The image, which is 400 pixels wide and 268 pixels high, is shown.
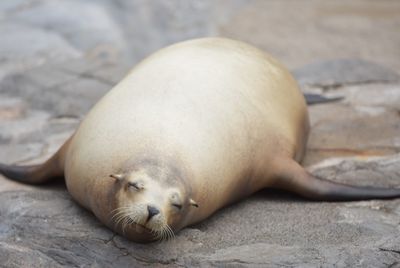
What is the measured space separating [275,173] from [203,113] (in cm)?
56

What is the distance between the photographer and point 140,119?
164 inches

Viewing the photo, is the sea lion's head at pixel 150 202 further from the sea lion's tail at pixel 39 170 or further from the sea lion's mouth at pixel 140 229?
the sea lion's tail at pixel 39 170

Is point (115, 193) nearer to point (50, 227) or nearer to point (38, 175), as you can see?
point (50, 227)

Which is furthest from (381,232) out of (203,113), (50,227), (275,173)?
(50,227)

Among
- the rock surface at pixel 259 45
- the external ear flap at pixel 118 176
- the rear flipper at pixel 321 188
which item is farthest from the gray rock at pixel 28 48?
the external ear flap at pixel 118 176

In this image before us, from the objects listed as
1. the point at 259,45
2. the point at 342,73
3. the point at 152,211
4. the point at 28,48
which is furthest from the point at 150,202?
the point at 259,45

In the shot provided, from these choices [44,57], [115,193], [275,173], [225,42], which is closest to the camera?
[115,193]

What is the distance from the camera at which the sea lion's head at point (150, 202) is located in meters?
3.64

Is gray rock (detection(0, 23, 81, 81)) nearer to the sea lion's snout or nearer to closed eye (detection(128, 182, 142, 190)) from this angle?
closed eye (detection(128, 182, 142, 190))

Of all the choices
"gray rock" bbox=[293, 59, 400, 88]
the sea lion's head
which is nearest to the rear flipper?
the sea lion's head

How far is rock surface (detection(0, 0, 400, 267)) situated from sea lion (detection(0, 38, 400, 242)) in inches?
4.6

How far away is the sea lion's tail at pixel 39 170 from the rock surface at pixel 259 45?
61 mm

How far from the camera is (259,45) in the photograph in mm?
7996

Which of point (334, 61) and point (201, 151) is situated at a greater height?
point (201, 151)
